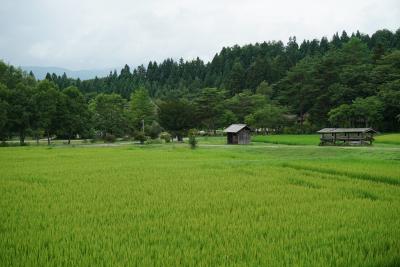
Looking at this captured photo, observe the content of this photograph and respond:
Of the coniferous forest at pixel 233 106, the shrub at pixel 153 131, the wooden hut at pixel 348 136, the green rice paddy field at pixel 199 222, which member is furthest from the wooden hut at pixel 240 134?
the green rice paddy field at pixel 199 222

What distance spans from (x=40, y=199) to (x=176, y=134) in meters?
45.2

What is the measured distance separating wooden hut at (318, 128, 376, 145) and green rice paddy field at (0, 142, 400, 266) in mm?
25757

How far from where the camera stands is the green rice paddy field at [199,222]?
5.93 metres

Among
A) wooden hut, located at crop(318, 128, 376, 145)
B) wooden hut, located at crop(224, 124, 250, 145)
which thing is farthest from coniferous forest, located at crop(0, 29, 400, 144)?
wooden hut, located at crop(318, 128, 376, 145)

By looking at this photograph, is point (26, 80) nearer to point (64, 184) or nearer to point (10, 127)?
point (10, 127)

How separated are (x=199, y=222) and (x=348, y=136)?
3540 cm

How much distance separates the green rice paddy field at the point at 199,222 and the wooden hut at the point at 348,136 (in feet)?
84.5

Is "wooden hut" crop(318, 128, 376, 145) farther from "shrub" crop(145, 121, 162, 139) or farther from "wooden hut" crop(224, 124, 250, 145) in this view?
"shrub" crop(145, 121, 162, 139)

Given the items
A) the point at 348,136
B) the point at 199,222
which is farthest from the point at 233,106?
the point at 199,222

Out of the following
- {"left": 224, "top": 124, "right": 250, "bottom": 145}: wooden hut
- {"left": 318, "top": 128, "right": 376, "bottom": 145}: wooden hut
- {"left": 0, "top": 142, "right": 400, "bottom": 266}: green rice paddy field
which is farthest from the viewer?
{"left": 224, "top": 124, "right": 250, "bottom": 145}: wooden hut

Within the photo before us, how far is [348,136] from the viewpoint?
40.2 metres

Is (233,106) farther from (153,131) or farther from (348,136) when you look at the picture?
(348,136)

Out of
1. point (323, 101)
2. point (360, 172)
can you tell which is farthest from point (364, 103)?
point (360, 172)

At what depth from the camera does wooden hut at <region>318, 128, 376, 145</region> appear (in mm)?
38781
